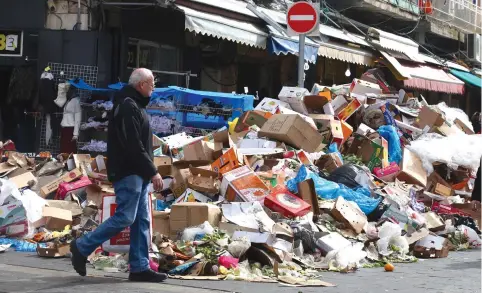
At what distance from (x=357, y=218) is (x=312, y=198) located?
0.53 meters

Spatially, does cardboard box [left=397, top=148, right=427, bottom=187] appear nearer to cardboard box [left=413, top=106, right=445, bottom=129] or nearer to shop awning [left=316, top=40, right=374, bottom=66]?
cardboard box [left=413, top=106, right=445, bottom=129]

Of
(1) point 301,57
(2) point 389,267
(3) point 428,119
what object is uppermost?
(1) point 301,57

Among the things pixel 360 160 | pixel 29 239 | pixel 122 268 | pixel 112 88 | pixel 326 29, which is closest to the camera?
pixel 122 268

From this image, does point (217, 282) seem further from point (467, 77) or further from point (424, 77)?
point (467, 77)

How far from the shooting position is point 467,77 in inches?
1091

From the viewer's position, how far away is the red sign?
1235cm

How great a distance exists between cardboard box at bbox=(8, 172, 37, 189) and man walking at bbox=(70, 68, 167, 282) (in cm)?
385

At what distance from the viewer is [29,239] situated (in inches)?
385

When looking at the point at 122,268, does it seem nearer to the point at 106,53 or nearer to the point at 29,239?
the point at 29,239

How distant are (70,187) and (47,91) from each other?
13.5 ft

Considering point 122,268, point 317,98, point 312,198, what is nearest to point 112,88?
point 317,98

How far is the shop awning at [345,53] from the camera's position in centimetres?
1855

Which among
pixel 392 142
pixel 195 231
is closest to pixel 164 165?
pixel 195 231

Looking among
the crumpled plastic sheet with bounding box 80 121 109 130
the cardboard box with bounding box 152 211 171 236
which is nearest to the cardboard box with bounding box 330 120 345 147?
the crumpled plastic sheet with bounding box 80 121 109 130
